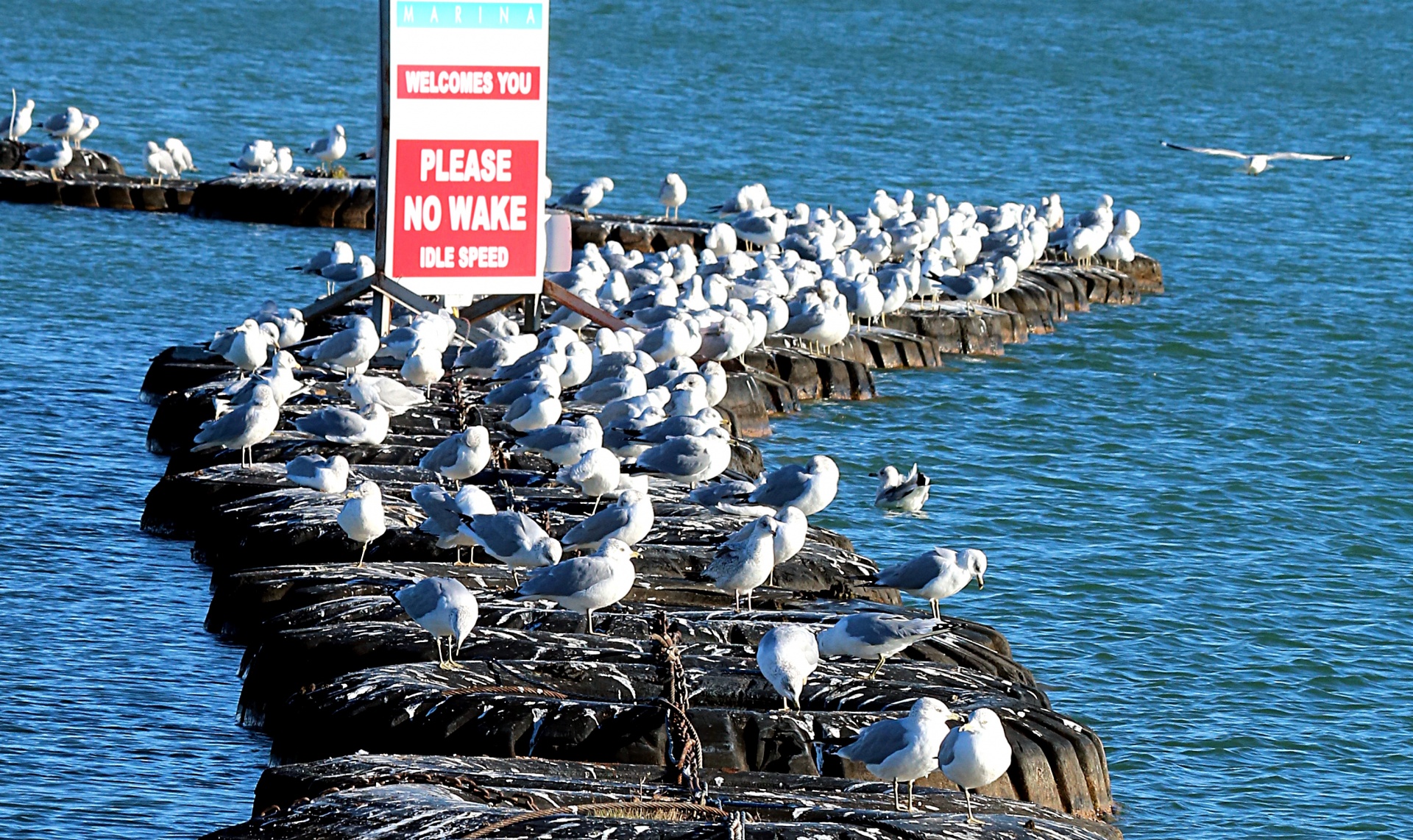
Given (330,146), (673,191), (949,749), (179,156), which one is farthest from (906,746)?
(179,156)

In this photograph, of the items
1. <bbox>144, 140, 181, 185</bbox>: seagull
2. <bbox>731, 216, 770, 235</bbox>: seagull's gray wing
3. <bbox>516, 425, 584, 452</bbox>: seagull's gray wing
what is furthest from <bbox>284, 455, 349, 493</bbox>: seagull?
<bbox>144, 140, 181, 185</bbox>: seagull

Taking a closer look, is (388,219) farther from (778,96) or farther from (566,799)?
(778,96)

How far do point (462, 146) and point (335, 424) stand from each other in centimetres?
380

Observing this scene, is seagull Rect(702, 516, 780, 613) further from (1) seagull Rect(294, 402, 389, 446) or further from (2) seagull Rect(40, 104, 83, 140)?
(2) seagull Rect(40, 104, 83, 140)

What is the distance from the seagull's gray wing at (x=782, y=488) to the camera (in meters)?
12.9

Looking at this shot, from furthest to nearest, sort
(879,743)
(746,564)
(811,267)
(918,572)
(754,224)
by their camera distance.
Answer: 1. (754,224)
2. (811,267)
3. (918,572)
4. (746,564)
5. (879,743)

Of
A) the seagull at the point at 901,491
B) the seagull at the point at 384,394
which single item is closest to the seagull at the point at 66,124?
the seagull at the point at 384,394

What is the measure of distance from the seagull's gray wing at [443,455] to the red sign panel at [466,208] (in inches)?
149

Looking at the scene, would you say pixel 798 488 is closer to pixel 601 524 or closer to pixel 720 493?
pixel 720 493

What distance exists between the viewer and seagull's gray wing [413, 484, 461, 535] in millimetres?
11523

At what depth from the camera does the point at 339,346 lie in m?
15.9

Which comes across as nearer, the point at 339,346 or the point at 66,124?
the point at 339,346

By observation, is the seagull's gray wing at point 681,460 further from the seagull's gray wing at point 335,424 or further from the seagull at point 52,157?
the seagull at point 52,157

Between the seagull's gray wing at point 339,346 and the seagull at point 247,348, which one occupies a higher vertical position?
the seagull's gray wing at point 339,346
